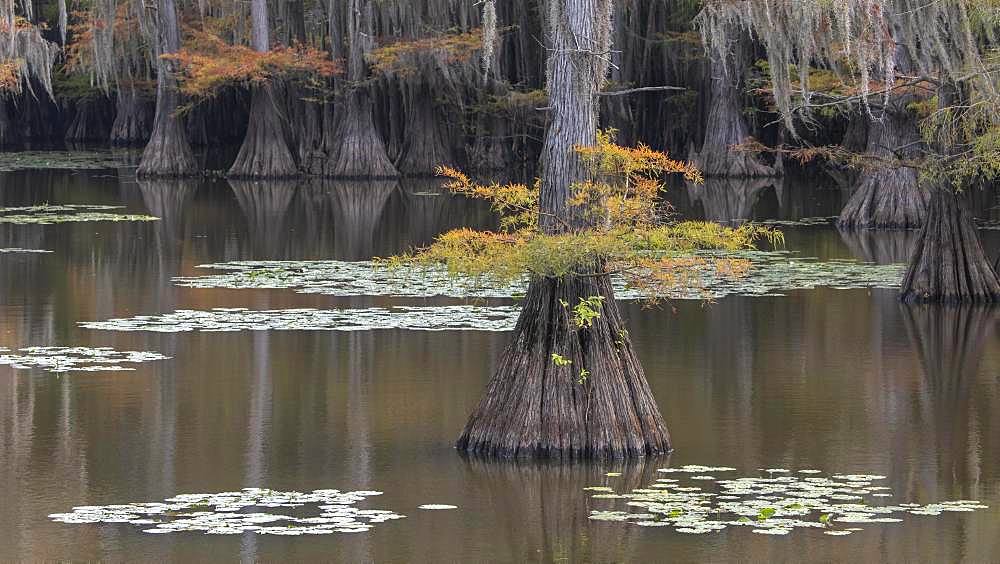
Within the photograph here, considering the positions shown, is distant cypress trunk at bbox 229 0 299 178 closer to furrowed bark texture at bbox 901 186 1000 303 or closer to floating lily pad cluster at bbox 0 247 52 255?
floating lily pad cluster at bbox 0 247 52 255

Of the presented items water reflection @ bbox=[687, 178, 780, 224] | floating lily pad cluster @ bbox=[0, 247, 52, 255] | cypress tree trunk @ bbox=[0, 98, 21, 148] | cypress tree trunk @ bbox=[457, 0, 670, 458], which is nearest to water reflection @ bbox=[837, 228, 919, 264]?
water reflection @ bbox=[687, 178, 780, 224]

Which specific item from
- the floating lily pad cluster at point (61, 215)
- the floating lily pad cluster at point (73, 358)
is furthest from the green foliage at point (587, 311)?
the floating lily pad cluster at point (61, 215)

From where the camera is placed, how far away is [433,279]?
18.0 meters

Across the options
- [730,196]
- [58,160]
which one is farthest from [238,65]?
[730,196]

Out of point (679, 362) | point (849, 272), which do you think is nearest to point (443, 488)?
point (679, 362)

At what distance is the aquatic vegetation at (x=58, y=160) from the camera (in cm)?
3997

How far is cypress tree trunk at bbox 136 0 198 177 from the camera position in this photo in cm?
3641

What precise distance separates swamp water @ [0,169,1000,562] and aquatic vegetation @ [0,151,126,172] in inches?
827

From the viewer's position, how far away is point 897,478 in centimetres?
900

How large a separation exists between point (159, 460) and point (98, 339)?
4.45 m

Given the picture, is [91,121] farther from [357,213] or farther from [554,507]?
[554,507]

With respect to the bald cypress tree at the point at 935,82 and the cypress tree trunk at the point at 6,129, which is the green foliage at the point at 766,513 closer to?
the bald cypress tree at the point at 935,82

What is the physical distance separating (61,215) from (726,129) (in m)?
16.0

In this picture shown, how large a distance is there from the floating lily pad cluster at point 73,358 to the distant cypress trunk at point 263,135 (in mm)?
23207
